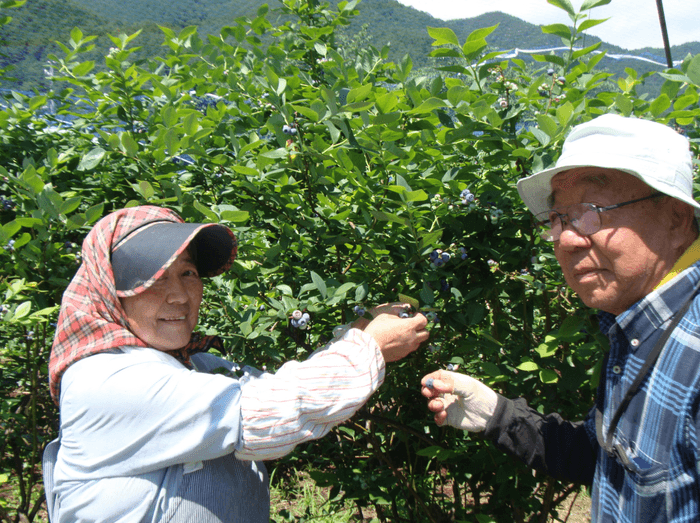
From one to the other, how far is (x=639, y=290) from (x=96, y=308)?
127 cm

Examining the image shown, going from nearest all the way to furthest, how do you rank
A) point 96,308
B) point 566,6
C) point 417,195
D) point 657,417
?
1. point 657,417
2. point 96,308
3. point 417,195
4. point 566,6

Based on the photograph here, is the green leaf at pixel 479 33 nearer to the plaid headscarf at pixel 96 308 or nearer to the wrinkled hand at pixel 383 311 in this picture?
the wrinkled hand at pixel 383 311

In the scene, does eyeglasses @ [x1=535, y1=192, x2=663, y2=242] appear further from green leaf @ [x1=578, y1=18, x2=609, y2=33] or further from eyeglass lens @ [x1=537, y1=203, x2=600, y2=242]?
green leaf @ [x1=578, y1=18, x2=609, y2=33]

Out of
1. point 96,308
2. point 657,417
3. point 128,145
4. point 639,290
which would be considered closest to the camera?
point 657,417

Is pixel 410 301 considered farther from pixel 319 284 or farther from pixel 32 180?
pixel 32 180

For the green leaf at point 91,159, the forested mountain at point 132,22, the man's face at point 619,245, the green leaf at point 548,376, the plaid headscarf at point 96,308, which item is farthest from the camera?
the forested mountain at point 132,22

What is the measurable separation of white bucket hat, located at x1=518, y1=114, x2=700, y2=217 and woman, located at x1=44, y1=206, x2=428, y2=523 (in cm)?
60

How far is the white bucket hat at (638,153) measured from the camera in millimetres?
1166

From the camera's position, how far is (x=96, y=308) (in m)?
1.34

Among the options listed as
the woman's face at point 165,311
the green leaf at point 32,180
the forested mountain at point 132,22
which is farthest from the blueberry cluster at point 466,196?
the forested mountain at point 132,22

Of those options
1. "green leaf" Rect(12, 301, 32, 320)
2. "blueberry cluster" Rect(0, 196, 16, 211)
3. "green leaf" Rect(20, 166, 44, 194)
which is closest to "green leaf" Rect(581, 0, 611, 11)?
"green leaf" Rect(20, 166, 44, 194)

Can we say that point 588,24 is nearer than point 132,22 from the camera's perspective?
Yes

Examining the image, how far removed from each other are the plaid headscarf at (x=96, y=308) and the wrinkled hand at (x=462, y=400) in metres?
0.83

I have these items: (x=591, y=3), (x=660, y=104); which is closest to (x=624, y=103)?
(x=660, y=104)
